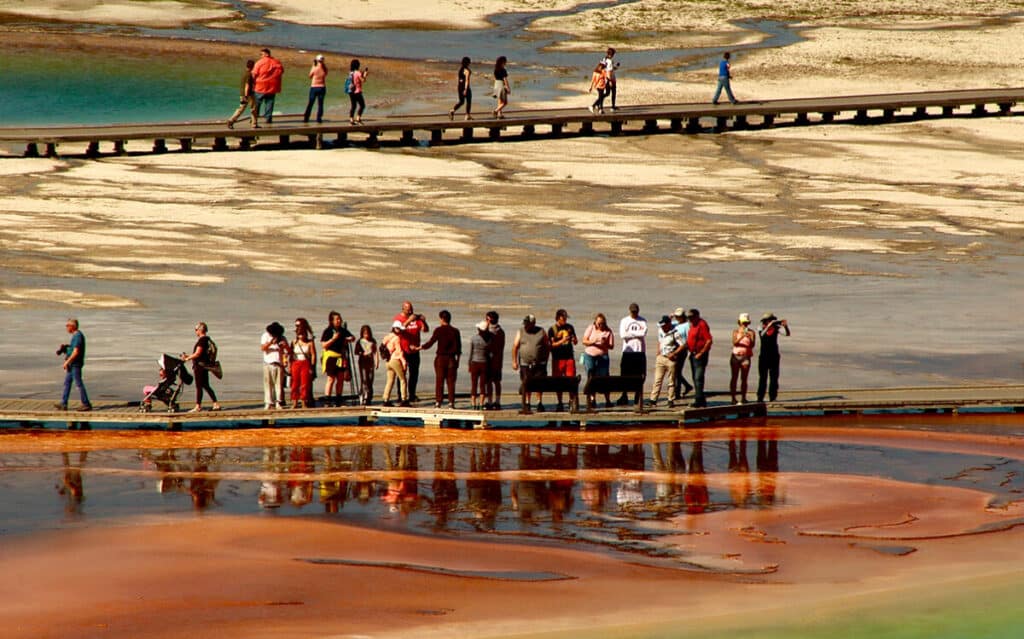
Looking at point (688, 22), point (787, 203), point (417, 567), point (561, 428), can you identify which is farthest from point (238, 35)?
point (417, 567)

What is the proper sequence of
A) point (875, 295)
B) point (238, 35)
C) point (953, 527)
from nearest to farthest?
point (953, 527), point (875, 295), point (238, 35)

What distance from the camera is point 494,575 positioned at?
15.9 metres

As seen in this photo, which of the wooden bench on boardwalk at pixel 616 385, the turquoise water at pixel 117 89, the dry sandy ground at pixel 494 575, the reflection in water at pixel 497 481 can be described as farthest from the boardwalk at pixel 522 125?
the dry sandy ground at pixel 494 575

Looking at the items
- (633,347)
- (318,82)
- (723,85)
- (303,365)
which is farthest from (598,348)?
(723,85)

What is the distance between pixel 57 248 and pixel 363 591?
837 inches

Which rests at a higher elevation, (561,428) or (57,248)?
(57,248)

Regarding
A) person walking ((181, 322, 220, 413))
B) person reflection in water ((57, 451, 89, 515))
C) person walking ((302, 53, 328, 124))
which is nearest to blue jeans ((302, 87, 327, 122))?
person walking ((302, 53, 328, 124))

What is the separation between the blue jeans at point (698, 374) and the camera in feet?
74.1

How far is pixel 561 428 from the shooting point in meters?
22.4

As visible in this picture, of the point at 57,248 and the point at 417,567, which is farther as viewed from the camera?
the point at 57,248

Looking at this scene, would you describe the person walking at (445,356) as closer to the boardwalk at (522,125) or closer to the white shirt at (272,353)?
the white shirt at (272,353)

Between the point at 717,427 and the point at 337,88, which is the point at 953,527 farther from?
the point at 337,88

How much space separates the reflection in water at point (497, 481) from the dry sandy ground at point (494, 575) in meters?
0.40

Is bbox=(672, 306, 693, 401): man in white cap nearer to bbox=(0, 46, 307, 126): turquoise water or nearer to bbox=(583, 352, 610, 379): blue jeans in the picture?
bbox=(583, 352, 610, 379): blue jeans
